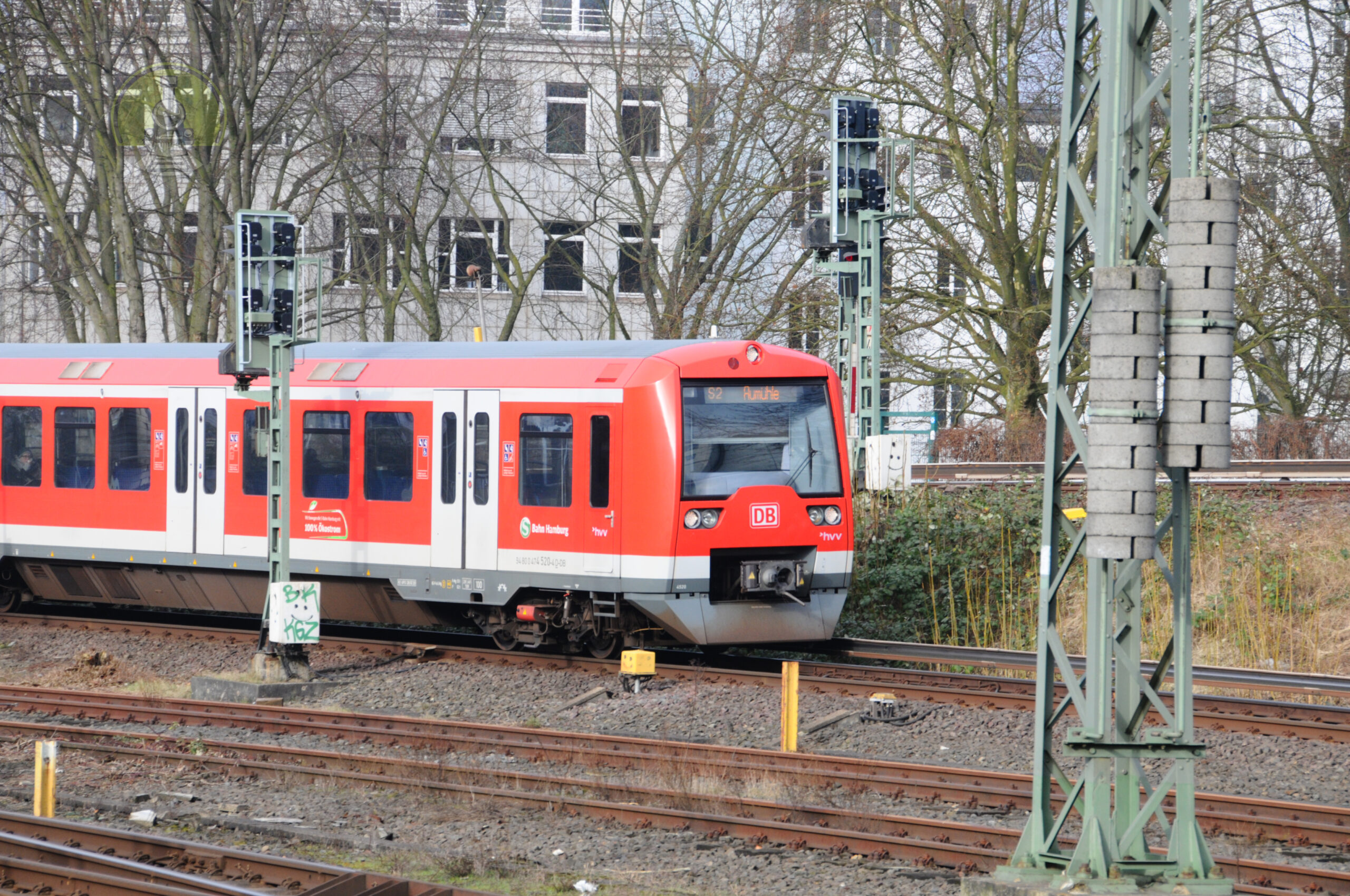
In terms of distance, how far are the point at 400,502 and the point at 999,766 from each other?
23.5 ft

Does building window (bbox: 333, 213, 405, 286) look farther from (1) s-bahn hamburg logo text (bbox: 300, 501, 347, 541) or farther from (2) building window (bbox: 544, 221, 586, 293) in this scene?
(1) s-bahn hamburg logo text (bbox: 300, 501, 347, 541)

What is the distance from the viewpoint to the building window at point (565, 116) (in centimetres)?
3488

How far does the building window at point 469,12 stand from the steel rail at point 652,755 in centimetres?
1992

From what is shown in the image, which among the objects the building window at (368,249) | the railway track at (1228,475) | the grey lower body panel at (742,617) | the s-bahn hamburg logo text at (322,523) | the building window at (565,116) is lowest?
the grey lower body panel at (742,617)

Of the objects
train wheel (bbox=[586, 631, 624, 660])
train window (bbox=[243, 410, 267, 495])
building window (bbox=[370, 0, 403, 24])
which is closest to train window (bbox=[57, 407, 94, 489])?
train window (bbox=[243, 410, 267, 495])

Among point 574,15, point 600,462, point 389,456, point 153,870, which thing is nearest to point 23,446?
point 389,456

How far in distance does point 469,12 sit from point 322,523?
1803 centimetres

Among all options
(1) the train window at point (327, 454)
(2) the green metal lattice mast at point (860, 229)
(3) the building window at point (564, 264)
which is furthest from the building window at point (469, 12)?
(1) the train window at point (327, 454)

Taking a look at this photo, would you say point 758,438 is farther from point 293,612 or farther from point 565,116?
point 565,116

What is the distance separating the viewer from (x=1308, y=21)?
25.3 meters

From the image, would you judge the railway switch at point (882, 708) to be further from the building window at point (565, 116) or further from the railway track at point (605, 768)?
the building window at point (565, 116)

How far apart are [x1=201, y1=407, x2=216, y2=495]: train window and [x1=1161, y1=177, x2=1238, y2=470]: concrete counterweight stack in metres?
12.7

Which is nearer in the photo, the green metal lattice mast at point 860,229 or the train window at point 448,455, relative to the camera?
the train window at point 448,455

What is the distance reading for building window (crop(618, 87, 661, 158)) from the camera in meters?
29.8
